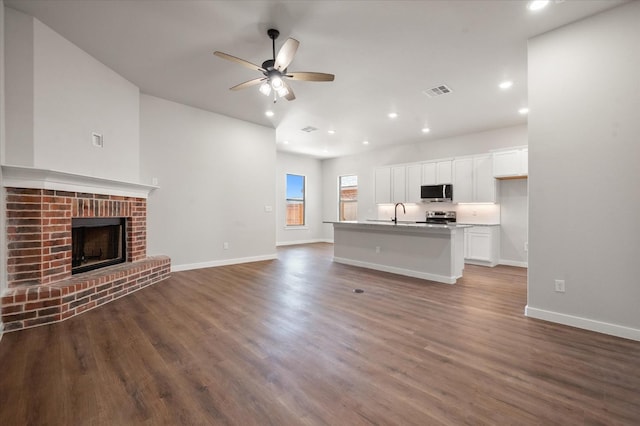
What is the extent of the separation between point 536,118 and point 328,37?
2449 mm

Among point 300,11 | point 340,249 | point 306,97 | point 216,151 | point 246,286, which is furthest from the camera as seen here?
point 340,249

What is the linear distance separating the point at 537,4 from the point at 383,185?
18.8ft

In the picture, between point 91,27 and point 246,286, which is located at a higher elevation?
point 91,27

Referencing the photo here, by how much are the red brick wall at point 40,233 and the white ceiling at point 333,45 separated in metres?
1.89

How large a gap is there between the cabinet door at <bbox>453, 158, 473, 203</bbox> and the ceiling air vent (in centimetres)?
251

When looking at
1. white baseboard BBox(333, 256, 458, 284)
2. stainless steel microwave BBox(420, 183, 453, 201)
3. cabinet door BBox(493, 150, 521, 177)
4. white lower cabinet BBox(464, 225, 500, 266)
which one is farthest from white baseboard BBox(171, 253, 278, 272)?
cabinet door BBox(493, 150, 521, 177)

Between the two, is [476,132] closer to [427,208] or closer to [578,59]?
[427,208]

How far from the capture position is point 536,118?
2984 mm

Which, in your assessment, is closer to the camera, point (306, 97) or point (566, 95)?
point (566, 95)

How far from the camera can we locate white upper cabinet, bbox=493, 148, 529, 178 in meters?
5.66

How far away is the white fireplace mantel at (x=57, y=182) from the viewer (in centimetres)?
274

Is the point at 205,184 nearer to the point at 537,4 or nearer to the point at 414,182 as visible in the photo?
the point at 414,182

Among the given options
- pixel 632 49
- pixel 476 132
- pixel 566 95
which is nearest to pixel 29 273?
pixel 566 95

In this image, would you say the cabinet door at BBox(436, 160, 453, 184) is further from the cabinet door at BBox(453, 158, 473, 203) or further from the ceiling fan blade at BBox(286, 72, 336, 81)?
the ceiling fan blade at BBox(286, 72, 336, 81)
